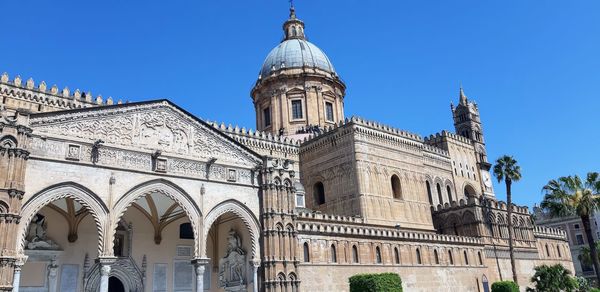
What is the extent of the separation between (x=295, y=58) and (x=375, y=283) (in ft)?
99.4

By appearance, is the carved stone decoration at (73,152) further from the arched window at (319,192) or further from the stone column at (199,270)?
the arched window at (319,192)

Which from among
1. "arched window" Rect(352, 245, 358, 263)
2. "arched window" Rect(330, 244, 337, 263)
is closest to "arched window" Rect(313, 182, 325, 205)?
"arched window" Rect(352, 245, 358, 263)

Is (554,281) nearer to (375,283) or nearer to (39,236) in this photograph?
(375,283)

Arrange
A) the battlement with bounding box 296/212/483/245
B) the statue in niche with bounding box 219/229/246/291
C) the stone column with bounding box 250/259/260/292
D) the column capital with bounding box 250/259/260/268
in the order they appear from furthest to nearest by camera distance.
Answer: the battlement with bounding box 296/212/483/245 → the statue in niche with bounding box 219/229/246/291 → the column capital with bounding box 250/259/260/268 → the stone column with bounding box 250/259/260/292

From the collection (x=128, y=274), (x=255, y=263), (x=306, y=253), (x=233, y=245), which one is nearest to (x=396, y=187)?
(x=306, y=253)

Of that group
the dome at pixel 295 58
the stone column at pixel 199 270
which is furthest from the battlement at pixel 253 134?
the stone column at pixel 199 270

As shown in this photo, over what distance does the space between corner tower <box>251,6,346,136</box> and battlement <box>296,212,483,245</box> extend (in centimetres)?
1449

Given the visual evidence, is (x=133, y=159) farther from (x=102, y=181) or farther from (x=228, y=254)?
(x=228, y=254)

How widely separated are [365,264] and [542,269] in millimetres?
9708

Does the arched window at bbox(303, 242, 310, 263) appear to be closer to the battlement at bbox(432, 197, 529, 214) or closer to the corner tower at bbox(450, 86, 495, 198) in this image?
the battlement at bbox(432, 197, 529, 214)

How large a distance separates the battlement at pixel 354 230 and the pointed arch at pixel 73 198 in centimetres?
982

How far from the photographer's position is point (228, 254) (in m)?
25.2

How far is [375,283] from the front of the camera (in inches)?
883

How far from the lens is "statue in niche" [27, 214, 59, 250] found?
21406mm
